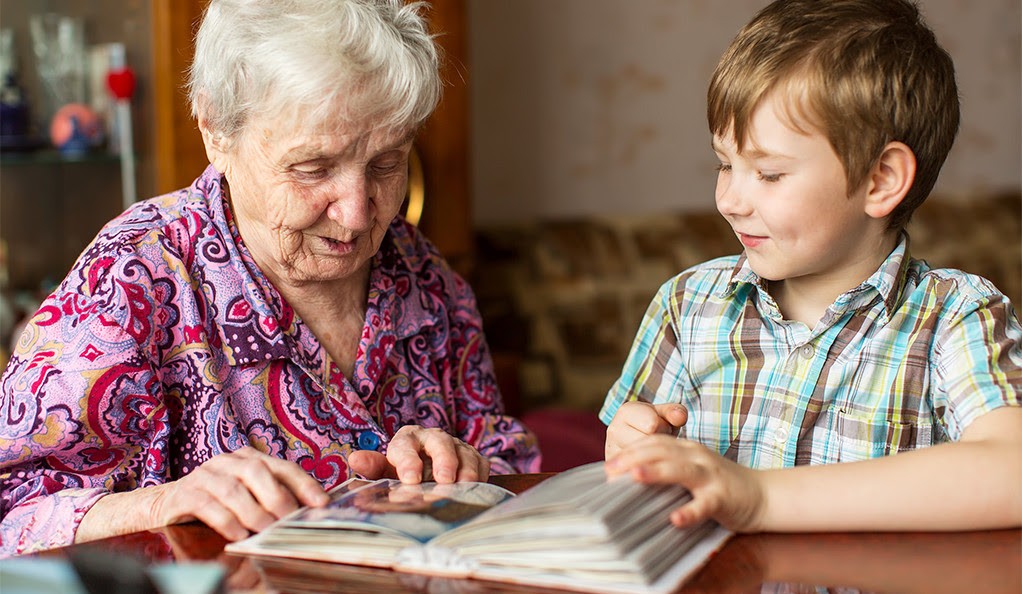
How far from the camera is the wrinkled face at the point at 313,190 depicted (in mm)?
1206

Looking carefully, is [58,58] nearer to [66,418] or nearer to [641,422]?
[66,418]

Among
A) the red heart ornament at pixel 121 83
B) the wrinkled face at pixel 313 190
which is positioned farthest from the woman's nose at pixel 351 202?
the red heart ornament at pixel 121 83

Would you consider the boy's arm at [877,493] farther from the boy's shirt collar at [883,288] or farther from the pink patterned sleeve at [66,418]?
the pink patterned sleeve at [66,418]

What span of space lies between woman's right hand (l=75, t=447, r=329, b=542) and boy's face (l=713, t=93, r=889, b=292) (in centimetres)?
52

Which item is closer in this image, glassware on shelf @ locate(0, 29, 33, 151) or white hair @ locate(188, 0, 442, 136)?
white hair @ locate(188, 0, 442, 136)

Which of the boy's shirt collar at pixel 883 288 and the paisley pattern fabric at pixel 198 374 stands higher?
the boy's shirt collar at pixel 883 288

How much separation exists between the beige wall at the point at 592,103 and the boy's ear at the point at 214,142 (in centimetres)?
215

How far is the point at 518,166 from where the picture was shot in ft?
11.5

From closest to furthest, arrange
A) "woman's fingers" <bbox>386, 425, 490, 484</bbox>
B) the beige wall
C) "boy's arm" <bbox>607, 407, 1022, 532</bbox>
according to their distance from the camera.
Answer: "boy's arm" <bbox>607, 407, 1022, 532</bbox>, "woman's fingers" <bbox>386, 425, 490, 484</bbox>, the beige wall

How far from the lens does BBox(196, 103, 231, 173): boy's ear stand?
4.25 ft

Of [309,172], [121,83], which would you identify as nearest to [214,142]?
[309,172]

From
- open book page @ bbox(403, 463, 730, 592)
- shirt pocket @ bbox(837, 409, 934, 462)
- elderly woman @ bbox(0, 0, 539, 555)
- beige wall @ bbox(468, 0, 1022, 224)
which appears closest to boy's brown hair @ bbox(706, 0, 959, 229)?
shirt pocket @ bbox(837, 409, 934, 462)

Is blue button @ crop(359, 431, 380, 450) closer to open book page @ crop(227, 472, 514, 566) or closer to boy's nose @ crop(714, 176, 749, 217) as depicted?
open book page @ crop(227, 472, 514, 566)

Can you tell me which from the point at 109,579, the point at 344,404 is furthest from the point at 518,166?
the point at 109,579
